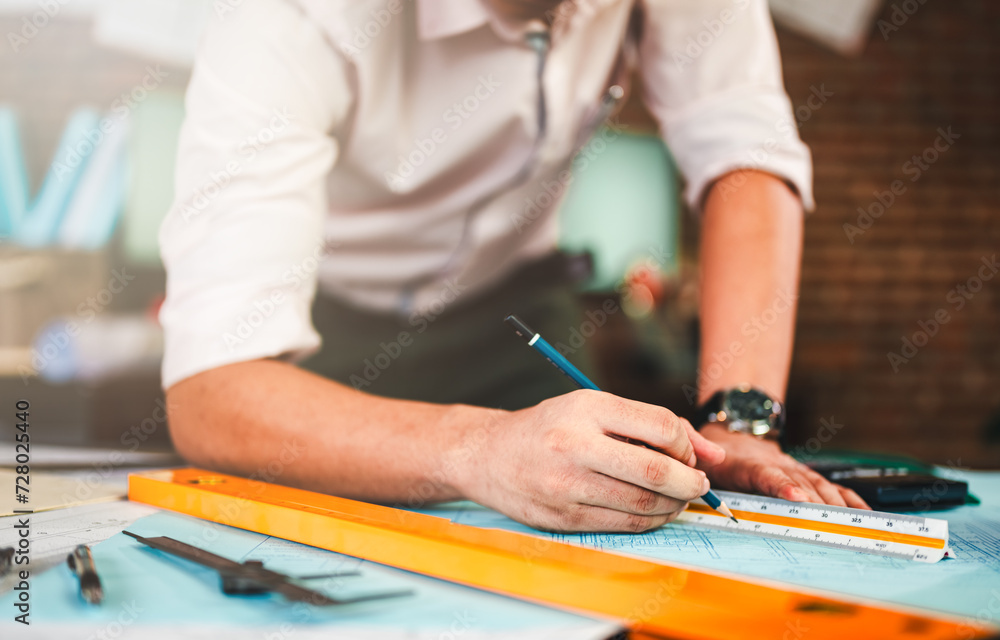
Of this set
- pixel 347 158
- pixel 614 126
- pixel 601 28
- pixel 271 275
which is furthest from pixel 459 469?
pixel 614 126

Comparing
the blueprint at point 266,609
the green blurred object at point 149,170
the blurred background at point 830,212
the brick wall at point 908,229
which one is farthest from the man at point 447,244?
the brick wall at point 908,229

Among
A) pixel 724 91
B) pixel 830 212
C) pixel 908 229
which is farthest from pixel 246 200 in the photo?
pixel 908 229

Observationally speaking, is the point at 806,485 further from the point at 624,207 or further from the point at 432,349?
the point at 624,207

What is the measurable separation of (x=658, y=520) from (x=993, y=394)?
297 cm

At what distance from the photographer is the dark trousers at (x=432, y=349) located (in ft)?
3.66

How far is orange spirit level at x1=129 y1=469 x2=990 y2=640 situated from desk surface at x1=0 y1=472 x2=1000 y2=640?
0.03 feet

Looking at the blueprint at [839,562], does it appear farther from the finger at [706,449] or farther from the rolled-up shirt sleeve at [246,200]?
the rolled-up shirt sleeve at [246,200]

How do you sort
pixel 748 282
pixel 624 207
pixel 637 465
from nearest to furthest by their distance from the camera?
pixel 637 465 < pixel 748 282 < pixel 624 207

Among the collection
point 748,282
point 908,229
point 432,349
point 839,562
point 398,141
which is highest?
point 908,229

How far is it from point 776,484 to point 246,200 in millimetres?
592

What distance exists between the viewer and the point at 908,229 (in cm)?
283

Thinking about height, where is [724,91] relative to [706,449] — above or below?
above

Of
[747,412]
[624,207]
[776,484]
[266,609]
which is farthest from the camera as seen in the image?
[624,207]

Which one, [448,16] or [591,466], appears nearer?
[591,466]
